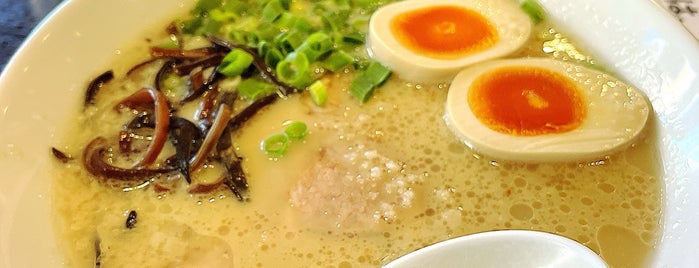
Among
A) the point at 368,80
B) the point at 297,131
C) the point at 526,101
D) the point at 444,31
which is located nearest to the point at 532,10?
the point at 444,31

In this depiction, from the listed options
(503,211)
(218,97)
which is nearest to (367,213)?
(503,211)

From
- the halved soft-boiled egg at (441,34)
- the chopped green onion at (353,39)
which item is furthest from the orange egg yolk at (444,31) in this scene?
the chopped green onion at (353,39)

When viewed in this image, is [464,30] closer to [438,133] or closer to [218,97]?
[438,133]

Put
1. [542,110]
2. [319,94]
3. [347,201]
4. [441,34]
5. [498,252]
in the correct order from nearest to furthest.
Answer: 1. [498,252]
2. [347,201]
3. [542,110]
4. [319,94]
5. [441,34]

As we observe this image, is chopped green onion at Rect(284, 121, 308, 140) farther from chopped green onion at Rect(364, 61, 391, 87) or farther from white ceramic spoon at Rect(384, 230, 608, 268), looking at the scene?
white ceramic spoon at Rect(384, 230, 608, 268)

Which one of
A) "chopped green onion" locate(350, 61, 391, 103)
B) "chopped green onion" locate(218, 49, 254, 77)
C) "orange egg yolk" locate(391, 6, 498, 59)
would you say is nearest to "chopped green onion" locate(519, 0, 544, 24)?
"orange egg yolk" locate(391, 6, 498, 59)

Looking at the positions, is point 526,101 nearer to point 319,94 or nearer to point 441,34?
point 441,34
